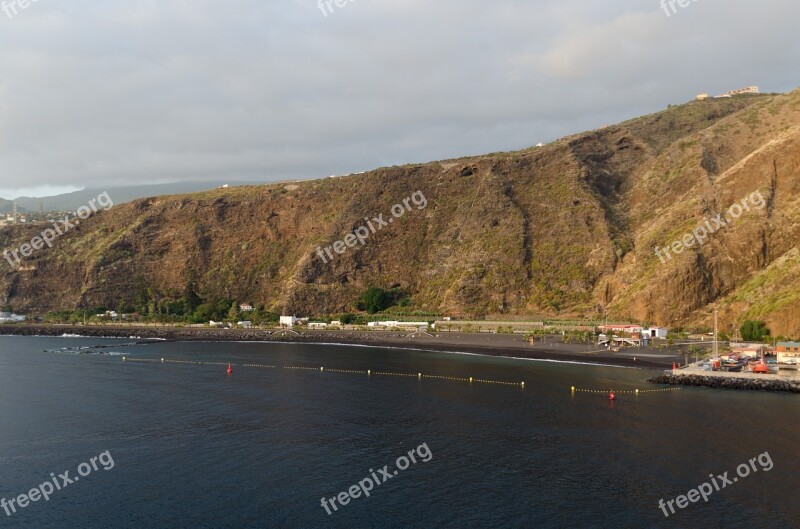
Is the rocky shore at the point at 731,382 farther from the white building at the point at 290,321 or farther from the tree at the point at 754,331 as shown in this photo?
the white building at the point at 290,321

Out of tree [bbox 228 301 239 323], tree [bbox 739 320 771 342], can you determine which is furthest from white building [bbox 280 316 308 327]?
tree [bbox 739 320 771 342]

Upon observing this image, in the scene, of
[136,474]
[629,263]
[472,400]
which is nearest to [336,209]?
[629,263]

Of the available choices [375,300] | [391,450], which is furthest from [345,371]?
[375,300]

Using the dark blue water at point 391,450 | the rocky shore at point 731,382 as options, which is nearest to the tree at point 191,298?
the dark blue water at point 391,450

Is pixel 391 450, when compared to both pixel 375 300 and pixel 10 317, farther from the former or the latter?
pixel 10 317

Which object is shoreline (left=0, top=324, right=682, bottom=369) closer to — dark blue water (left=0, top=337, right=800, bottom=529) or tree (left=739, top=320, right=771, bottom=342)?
dark blue water (left=0, top=337, right=800, bottom=529)
